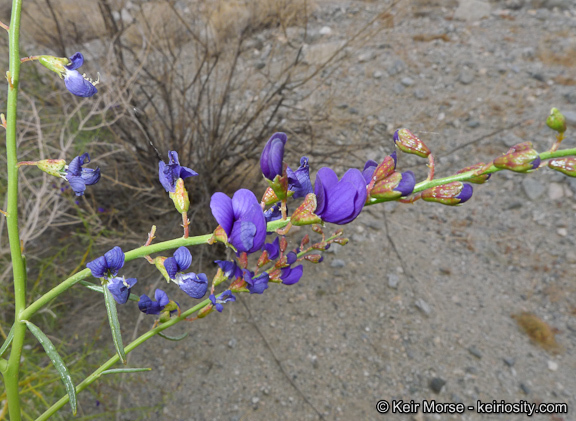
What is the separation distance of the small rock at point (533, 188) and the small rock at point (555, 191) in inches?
1.6

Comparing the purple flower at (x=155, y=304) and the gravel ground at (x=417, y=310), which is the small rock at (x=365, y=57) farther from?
the purple flower at (x=155, y=304)

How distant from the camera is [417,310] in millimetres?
2139

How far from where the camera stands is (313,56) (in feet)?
11.9

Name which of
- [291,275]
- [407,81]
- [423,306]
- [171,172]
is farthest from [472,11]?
[171,172]

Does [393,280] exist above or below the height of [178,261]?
below

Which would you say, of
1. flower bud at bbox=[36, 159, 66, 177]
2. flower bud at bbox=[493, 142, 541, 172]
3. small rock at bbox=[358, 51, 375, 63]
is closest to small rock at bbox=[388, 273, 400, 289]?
flower bud at bbox=[493, 142, 541, 172]

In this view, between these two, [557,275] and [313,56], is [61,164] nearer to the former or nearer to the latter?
[557,275]

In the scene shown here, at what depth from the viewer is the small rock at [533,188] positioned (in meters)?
2.74

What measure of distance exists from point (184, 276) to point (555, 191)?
286cm

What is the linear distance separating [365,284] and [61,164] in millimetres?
1874

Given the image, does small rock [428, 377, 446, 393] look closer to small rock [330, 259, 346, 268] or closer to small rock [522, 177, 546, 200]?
small rock [330, 259, 346, 268]

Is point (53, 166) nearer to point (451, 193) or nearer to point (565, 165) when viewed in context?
point (451, 193)

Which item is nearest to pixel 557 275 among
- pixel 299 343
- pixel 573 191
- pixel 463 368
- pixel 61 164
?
pixel 573 191

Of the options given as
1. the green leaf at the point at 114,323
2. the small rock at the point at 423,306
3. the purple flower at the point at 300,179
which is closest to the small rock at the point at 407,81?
the small rock at the point at 423,306
